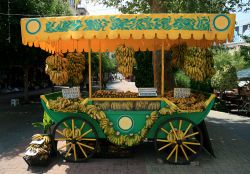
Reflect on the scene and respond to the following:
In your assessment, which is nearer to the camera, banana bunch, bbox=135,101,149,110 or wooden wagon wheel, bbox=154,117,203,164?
wooden wagon wheel, bbox=154,117,203,164

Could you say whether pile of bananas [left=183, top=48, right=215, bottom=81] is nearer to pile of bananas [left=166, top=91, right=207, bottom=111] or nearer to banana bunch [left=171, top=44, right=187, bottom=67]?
pile of bananas [left=166, top=91, right=207, bottom=111]

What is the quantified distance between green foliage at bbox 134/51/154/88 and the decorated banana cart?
8546mm

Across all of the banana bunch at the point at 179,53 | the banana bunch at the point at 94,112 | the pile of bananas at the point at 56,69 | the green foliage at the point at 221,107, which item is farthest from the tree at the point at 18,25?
the green foliage at the point at 221,107

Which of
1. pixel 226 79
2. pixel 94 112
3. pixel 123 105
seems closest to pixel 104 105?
pixel 94 112

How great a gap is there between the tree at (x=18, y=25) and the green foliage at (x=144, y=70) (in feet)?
17.6

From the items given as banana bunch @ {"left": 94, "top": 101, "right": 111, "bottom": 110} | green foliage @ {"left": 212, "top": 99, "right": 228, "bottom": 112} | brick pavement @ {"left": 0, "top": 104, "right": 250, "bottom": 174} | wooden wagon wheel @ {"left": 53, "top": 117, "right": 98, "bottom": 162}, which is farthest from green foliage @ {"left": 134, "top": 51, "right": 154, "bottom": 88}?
wooden wagon wheel @ {"left": 53, "top": 117, "right": 98, "bottom": 162}

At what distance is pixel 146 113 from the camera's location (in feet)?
24.6

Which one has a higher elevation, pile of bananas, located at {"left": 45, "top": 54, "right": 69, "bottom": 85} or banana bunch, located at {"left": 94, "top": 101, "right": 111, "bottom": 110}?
pile of bananas, located at {"left": 45, "top": 54, "right": 69, "bottom": 85}

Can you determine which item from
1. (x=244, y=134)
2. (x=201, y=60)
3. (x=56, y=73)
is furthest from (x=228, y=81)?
(x=56, y=73)

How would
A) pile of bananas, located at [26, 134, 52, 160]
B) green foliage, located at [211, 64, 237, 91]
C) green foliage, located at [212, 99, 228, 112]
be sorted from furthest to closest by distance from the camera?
1. green foliage, located at [211, 64, 237, 91]
2. green foliage, located at [212, 99, 228, 112]
3. pile of bananas, located at [26, 134, 52, 160]

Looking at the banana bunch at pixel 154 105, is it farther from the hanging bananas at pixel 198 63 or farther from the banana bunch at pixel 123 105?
the hanging bananas at pixel 198 63

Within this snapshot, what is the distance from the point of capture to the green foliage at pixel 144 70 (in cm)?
1639

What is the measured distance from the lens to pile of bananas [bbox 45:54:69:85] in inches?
308

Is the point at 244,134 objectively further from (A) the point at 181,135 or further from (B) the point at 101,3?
(B) the point at 101,3
